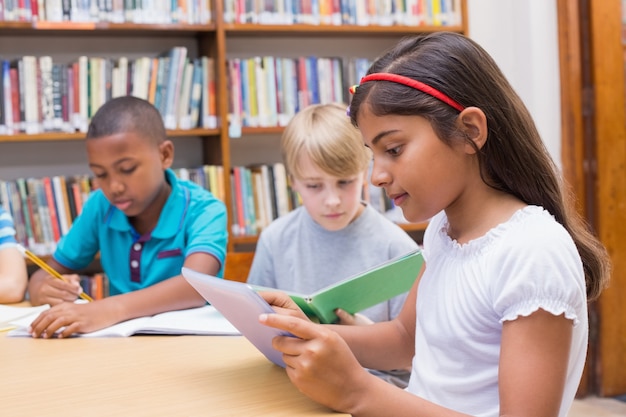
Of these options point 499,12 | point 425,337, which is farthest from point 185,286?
point 499,12

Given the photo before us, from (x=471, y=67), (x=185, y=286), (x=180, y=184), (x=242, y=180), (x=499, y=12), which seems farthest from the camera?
(x=499, y=12)

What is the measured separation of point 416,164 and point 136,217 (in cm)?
116

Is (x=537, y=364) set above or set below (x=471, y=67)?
below

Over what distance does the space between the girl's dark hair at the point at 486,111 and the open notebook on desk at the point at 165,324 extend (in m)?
0.47

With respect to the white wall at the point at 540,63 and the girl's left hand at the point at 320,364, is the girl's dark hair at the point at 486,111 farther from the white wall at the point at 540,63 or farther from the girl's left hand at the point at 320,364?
the white wall at the point at 540,63

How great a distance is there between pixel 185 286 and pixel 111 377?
1.67 ft

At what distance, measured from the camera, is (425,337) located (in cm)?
105

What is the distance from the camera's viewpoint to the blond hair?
1.82 meters

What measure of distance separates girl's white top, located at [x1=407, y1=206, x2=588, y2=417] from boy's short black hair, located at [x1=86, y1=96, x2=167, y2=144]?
39.9 inches

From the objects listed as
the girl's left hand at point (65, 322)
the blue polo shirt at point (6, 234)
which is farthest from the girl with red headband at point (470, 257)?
the blue polo shirt at point (6, 234)

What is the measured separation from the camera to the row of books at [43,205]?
2791 millimetres

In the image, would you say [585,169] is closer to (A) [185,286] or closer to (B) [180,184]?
(B) [180,184]

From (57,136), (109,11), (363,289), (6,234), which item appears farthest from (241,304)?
(109,11)

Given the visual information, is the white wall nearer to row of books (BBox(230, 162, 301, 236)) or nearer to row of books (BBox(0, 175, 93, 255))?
row of books (BBox(230, 162, 301, 236))
